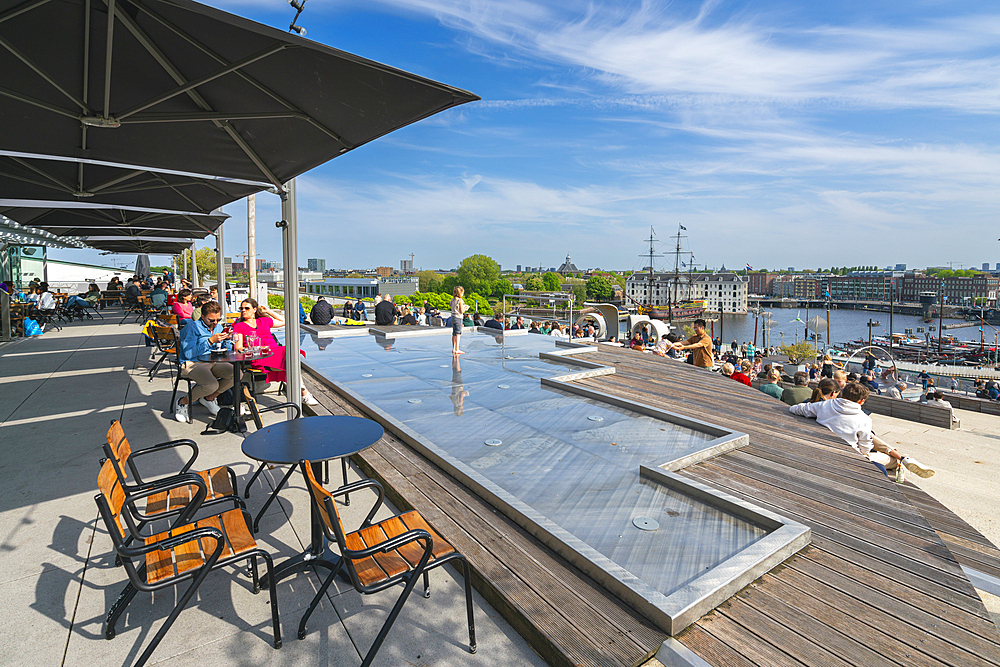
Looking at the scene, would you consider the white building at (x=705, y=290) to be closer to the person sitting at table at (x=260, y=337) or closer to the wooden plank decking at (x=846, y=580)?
the person sitting at table at (x=260, y=337)

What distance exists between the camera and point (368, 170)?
75.4 meters

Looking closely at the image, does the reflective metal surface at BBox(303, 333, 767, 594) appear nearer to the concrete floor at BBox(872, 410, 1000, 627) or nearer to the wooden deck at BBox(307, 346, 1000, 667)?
the wooden deck at BBox(307, 346, 1000, 667)

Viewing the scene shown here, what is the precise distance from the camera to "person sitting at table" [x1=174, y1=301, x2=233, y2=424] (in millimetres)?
5262

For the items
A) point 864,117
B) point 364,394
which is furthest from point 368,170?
point 364,394

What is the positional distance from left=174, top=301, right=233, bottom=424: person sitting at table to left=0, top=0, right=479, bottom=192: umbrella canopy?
1.75 metres

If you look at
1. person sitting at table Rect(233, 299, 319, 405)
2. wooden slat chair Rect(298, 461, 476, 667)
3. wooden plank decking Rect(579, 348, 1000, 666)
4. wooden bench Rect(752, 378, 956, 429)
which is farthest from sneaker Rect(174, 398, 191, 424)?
wooden bench Rect(752, 378, 956, 429)

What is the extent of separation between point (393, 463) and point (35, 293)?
56.3ft

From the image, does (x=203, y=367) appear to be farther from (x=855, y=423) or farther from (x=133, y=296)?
(x=133, y=296)

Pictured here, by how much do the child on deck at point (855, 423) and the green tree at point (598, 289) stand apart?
127m

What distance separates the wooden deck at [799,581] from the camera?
1990mm

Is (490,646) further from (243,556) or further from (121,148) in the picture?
(121,148)

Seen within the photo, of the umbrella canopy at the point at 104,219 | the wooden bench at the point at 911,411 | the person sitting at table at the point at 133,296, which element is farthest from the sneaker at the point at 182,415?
the person sitting at table at the point at 133,296

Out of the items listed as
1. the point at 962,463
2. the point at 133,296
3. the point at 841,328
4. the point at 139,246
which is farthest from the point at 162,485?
the point at 841,328

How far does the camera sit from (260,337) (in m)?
6.04
